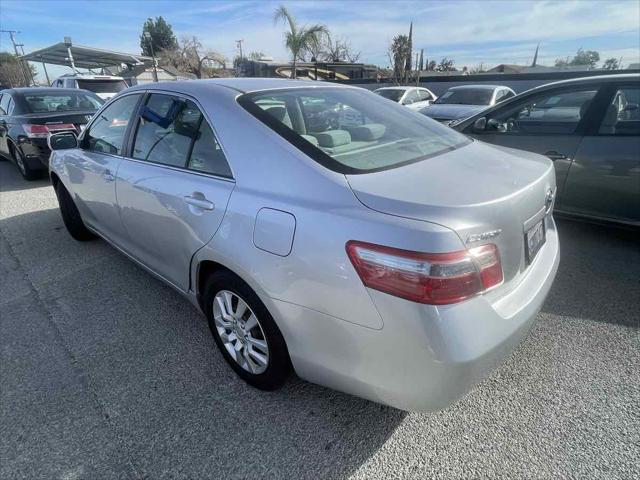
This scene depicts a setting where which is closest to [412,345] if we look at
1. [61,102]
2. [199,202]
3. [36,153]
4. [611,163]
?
[199,202]

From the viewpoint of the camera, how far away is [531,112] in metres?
4.38

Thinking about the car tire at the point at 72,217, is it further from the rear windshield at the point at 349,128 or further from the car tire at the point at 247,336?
the rear windshield at the point at 349,128

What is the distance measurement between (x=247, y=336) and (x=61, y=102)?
25.4ft

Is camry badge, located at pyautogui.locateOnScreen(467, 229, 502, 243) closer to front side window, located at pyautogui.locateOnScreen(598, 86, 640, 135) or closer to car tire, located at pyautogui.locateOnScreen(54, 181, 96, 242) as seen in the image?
front side window, located at pyautogui.locateOnScreen(598, 86, 640, 135)

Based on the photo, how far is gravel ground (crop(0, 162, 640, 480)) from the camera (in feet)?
5.74

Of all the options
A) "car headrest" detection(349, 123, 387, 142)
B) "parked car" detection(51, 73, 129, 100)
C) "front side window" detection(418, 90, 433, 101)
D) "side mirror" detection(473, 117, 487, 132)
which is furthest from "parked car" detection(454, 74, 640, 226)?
"parked car" detection(51, 73, 129, 100)

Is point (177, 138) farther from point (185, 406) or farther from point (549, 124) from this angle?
point (549, 124)

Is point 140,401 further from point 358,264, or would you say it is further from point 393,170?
point 393,170

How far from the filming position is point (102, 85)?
12.2 m

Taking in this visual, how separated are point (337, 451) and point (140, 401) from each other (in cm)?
111

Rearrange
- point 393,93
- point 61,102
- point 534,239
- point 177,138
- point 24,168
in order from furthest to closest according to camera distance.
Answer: point 393,93 < point 61,102 < point 24,168 < point 177,138 < point 534,239

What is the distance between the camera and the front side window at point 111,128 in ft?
9.65

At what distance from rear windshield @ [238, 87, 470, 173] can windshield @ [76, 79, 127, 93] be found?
39.7 feet

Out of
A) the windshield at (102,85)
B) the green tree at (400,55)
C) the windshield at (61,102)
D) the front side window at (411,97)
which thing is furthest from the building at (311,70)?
the windshield at (61,102)
